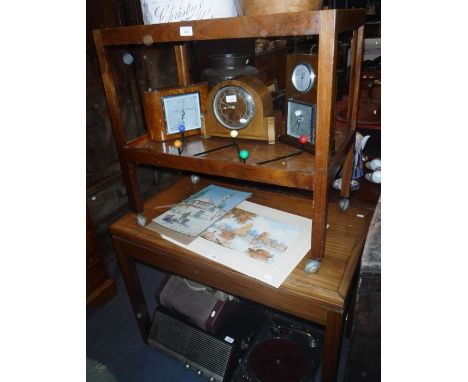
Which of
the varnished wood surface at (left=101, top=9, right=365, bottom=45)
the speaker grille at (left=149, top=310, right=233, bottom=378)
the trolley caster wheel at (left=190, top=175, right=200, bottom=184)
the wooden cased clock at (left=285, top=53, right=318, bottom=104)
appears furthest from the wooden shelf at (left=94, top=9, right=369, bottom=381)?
the speaker grille at (left=149, top=310, right=233, bottom=378)

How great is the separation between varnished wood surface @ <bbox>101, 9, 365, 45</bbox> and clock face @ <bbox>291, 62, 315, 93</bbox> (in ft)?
0.56

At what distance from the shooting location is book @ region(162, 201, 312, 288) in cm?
107

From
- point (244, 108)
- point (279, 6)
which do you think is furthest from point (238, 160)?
point (279, 6)

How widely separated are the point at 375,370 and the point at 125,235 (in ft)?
3.36

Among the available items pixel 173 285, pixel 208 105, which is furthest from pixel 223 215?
pixel 173 285

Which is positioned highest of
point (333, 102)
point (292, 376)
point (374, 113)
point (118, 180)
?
point (333, 102)

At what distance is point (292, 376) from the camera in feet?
4.75

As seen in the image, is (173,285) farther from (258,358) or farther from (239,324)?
(258,358)

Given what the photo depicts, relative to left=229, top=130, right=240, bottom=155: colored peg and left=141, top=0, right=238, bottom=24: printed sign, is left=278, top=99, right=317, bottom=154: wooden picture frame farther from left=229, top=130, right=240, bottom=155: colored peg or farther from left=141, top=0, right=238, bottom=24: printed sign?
left=141, top=0, right=238, bottom=24: printed sign

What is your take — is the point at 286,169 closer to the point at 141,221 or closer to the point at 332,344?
the point at 332,344

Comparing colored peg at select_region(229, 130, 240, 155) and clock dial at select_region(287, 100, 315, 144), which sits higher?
clock dial at select_region(287, 100, 315, 144)

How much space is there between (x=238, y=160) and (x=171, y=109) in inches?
15.0

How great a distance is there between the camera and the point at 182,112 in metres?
1.30

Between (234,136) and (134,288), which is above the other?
(234,136)
